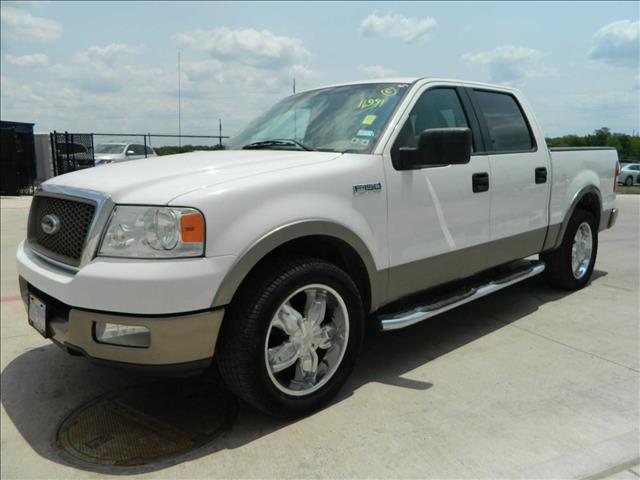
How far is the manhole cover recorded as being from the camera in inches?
111

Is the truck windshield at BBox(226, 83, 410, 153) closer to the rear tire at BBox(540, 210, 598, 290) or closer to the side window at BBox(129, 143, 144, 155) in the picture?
the rear tire at BBox(540, 210, 598, 290)

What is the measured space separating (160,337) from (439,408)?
63.6 inches

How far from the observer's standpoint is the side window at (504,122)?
14.3ft

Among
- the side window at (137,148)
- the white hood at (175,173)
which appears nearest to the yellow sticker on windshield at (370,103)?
the white hood at (175,173)

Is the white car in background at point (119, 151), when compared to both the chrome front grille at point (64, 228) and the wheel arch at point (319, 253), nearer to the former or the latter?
the chrome front grille at point (64, 228)

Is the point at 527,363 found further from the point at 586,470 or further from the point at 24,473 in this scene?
the point at 24,473

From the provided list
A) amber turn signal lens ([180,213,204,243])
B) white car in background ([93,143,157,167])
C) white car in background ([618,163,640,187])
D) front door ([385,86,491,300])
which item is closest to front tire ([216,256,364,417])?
amber turn signal lens ([180,213,204,243])

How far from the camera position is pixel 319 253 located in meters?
3.29

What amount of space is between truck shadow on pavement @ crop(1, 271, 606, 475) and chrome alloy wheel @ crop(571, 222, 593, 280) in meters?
0.85

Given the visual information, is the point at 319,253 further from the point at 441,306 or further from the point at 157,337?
the point at 157,337

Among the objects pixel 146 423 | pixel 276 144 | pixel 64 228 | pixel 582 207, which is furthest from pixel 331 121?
pixel 582 207

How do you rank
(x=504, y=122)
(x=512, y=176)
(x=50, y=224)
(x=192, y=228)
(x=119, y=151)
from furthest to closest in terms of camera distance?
(x=119, y=151)
(x=504, y=122)
(x=512, y=176)
(x=50, y=224)
(x=192, y=228)

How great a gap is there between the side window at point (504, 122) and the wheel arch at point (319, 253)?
1.60m

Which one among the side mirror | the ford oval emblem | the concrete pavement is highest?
the side mirror
